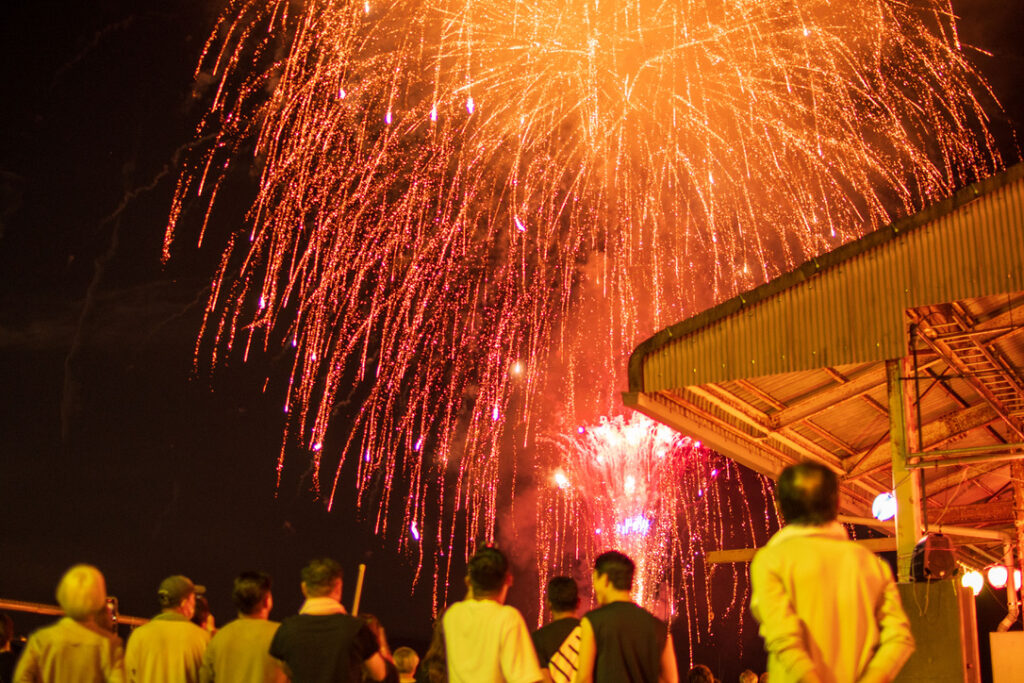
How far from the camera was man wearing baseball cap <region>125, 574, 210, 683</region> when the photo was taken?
5082 millimetres

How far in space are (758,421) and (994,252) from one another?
15.1ft

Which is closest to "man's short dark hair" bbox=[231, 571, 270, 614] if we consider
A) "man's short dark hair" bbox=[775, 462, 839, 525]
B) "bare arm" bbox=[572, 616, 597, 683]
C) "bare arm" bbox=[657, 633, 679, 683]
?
"bare arm" bbox=[572, 616, 597, 683]

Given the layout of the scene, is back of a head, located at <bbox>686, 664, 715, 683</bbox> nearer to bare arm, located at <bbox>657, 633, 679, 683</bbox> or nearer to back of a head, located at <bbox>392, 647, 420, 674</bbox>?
back of a head, located at <bbox>392, 647, 420, 674</bbox>

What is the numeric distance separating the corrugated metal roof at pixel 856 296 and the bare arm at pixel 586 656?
5.84 meters

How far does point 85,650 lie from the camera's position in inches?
194

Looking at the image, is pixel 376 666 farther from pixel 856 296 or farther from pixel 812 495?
pixel 856 296

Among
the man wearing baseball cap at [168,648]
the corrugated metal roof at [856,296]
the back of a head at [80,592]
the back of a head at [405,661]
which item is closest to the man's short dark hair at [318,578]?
the man wearing baseball cap at [168,648]

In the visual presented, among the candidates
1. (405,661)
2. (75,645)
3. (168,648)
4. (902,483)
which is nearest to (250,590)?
(168,648)

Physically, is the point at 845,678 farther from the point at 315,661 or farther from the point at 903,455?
the point at 903,455

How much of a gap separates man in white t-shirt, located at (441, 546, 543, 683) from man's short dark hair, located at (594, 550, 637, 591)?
1.56 feet

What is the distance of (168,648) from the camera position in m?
5.11

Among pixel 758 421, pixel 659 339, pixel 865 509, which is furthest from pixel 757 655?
pixel 659 339

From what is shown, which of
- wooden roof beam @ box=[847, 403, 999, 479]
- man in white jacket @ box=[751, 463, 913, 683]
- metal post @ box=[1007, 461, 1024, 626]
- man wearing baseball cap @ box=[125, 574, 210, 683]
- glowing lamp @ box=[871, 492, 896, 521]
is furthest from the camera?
metal post @ box=[1007, 461, 1024, 626]

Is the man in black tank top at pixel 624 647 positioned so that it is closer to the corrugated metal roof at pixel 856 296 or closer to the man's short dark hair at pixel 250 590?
the man's short dark hair at pixel 250 590
